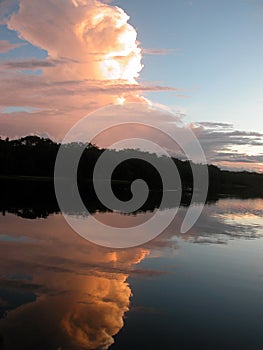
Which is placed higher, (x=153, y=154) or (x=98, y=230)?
(x=153, y=154)

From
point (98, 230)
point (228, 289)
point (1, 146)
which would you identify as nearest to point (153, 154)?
point (1, 146)

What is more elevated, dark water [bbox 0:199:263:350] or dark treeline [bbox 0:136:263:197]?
dark treeline [bbox 0:136:263:197]

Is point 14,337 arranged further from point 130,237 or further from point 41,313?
point 130,237

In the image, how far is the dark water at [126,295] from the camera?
28.4 ft

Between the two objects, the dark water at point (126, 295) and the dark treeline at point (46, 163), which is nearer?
the dark water at point (126, 295)

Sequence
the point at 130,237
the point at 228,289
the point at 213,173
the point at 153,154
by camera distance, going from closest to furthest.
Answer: the point at 228,289 → the point at 130,237 → the point at 153,154 → the point at 213,173

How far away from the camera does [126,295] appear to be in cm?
1168

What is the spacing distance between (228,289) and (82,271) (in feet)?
16.4

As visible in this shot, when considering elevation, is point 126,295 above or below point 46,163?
below

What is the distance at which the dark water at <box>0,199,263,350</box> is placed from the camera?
8.65 metres

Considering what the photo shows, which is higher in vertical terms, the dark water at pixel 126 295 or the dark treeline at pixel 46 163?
the dark treeline at pixel 46 163

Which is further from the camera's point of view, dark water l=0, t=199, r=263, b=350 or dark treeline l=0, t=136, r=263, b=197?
dark treeline l=0, t=136, r=263, b=197

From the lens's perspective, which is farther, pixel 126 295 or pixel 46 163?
pixel 46 163

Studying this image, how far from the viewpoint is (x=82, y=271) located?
46.1ft
